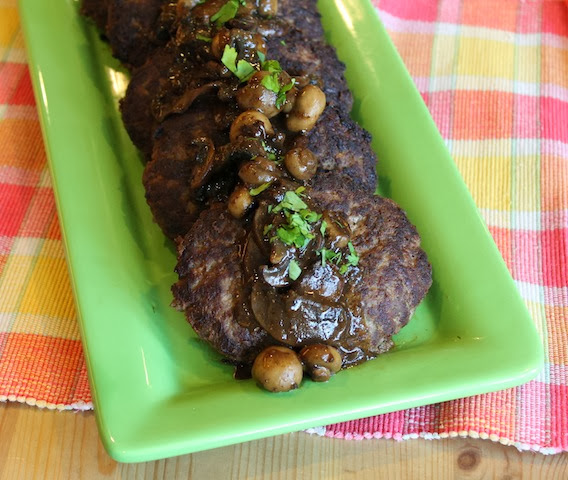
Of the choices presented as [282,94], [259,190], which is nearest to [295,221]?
[259,190]

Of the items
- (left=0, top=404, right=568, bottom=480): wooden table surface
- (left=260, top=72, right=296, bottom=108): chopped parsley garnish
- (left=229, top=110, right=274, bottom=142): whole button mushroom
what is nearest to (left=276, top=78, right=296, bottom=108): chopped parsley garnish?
(left=260, top=72, right=296, bottom=108): chopped parsley garnish

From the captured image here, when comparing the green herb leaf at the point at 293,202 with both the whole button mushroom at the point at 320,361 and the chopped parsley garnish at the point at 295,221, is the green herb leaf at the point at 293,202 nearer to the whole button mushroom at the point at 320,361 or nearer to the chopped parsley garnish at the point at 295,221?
the chopped parsley garnish at the point at 295,221

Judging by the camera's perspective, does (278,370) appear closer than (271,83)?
Yes

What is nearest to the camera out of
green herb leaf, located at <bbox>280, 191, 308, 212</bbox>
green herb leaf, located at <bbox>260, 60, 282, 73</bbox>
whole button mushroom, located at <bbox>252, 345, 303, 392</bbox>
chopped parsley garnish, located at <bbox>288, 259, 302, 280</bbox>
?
whole button mushroom, located at <bbox>252, 345, 303, 392</bbox>

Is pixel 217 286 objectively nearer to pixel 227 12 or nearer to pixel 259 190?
pixel 259 190

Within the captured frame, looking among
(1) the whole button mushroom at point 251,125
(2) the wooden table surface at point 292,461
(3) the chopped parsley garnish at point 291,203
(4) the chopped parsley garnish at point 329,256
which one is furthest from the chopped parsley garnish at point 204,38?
(2) the wooden table surface at point 292,461

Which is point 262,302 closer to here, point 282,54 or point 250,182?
point 250,182

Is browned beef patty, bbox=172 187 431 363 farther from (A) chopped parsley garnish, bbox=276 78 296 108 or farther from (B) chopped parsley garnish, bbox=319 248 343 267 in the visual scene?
(A) chopped parsley garnish, bbox=276 78 296 108

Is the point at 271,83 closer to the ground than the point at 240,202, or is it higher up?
higher up
